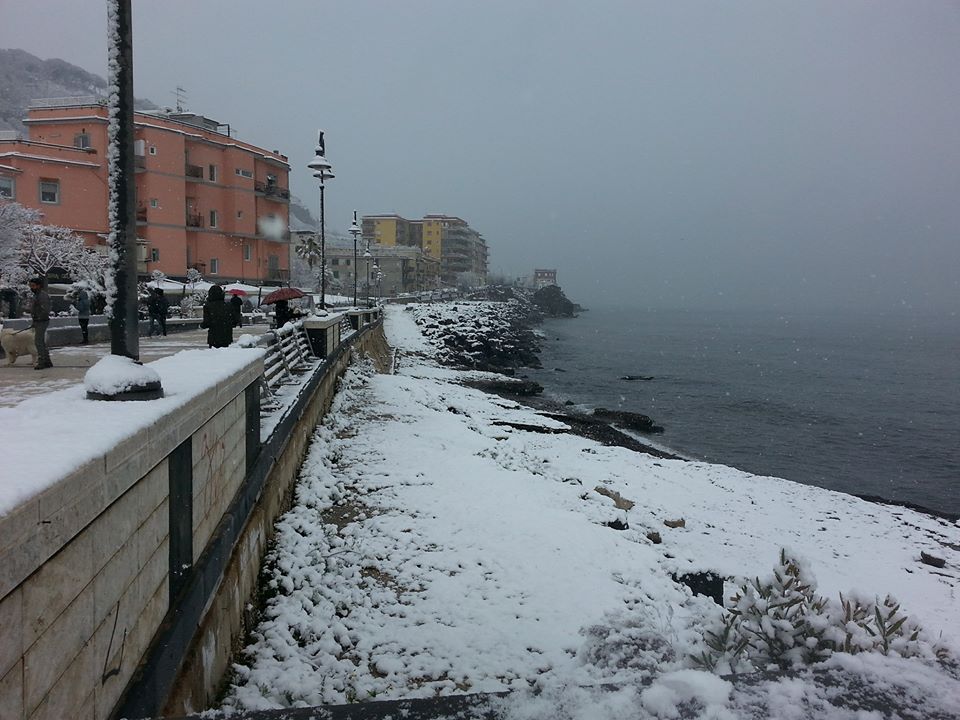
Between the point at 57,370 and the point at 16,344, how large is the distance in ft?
3.45

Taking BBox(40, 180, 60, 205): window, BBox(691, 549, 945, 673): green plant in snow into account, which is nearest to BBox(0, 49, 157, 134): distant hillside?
BBox(40, 180, 60, 205): window

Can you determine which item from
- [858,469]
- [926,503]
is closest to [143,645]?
[926,503]

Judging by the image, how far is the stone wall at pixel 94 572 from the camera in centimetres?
223

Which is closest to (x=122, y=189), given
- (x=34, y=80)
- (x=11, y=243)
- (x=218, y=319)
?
(x=218, y=319)

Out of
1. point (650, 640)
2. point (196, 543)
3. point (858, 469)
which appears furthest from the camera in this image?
point (858, 469)

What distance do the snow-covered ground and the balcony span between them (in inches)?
1496

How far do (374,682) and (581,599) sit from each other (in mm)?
2827

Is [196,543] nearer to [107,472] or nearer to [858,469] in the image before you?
[107,472]

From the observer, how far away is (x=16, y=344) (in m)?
11.3

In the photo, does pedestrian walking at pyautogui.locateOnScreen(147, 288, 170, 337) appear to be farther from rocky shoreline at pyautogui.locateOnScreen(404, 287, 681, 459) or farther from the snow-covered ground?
rocky shoreline at pyautogui.locateOnScreen(404, 287, 681, 459)

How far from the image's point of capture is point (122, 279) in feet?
14.3

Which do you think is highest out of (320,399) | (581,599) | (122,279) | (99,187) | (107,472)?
(99,187)

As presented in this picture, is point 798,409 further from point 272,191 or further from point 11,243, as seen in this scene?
point 272,191

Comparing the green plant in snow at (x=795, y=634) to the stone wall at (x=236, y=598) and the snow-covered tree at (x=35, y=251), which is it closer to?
the stone wall at (x=236, y=598)
